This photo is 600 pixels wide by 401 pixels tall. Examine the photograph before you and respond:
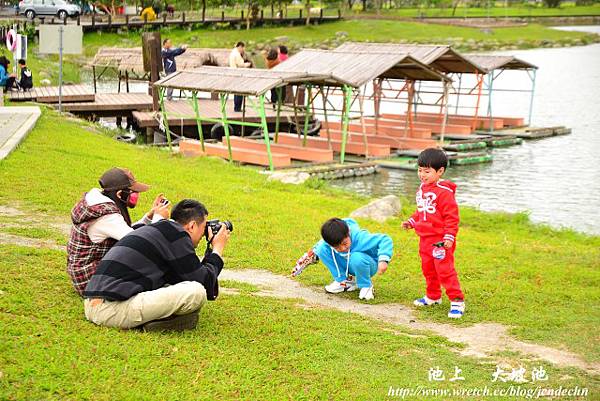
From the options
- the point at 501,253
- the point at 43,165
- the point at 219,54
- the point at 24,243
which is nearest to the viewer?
the point at 24,243

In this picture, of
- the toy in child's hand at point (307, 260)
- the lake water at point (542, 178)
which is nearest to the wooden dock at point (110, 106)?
the lake water at point (542, 178)

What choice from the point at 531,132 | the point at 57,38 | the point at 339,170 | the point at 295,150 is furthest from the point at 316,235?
the point at 531,132

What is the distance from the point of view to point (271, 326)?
707 cm

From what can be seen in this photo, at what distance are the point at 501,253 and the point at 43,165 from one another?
7.23 metres

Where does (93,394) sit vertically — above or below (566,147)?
above

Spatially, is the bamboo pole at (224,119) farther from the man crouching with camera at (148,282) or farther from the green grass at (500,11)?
the green grass at (500,11)

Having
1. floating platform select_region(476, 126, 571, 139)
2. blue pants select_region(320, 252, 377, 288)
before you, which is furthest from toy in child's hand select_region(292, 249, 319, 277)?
floating platform select_region(476, 126, 571, 139)

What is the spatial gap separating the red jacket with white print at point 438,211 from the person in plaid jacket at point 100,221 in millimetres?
2321

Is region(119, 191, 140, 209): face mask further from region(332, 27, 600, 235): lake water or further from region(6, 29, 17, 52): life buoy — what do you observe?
region(6, 29, 17, 52): life buoy

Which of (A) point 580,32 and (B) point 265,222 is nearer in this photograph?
(B) point 265,222

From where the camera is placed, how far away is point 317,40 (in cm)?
6775

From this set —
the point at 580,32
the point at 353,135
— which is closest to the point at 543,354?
the point at 353,135

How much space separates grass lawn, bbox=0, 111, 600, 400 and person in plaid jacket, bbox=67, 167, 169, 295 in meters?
0.32

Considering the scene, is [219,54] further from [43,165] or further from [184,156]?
[43,165]
